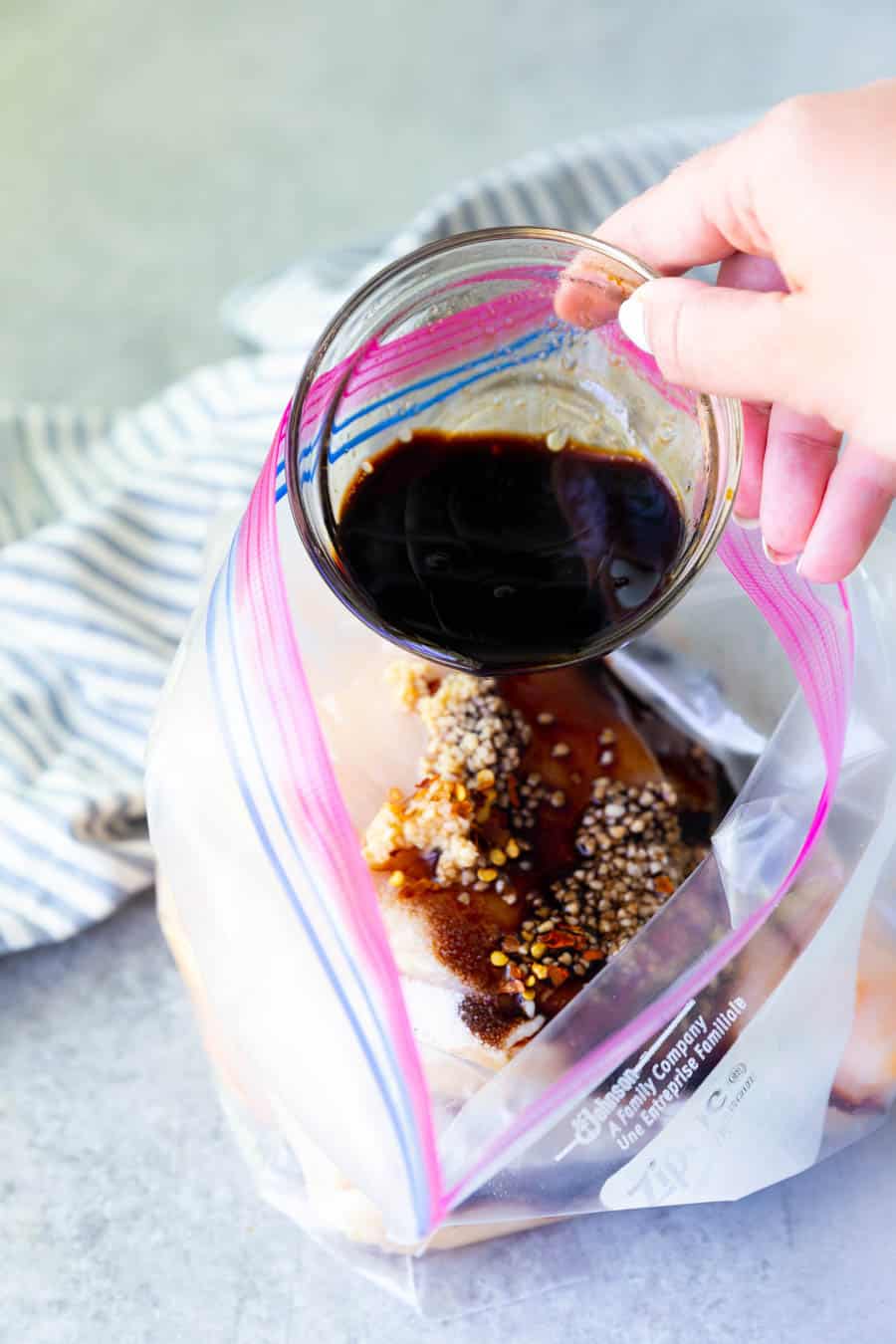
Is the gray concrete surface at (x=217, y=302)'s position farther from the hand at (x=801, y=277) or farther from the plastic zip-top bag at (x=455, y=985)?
the hand at (x=801, y=277)

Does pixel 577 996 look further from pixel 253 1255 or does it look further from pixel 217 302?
pixel 217 302

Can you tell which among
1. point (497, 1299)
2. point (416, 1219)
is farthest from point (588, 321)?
point (497, 1299)

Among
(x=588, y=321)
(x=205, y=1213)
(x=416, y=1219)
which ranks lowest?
(x=205, y=1213)

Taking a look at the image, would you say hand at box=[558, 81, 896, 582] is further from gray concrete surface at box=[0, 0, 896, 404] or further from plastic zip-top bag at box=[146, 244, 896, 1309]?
gray concrete surface at box=[0, 0, 896, 404]

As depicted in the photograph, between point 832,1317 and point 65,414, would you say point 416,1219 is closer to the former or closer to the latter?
point 832,1317

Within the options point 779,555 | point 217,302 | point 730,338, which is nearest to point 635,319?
point 730,338

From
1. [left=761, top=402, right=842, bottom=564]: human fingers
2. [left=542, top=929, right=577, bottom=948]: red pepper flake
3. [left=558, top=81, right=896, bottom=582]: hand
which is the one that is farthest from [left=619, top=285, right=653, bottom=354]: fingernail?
[left=542, top=929, right=577, bottom=948]: red pepper flake

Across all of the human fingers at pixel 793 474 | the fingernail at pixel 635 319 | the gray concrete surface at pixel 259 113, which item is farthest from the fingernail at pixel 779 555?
the gray concrete surface at pixel 259 113
